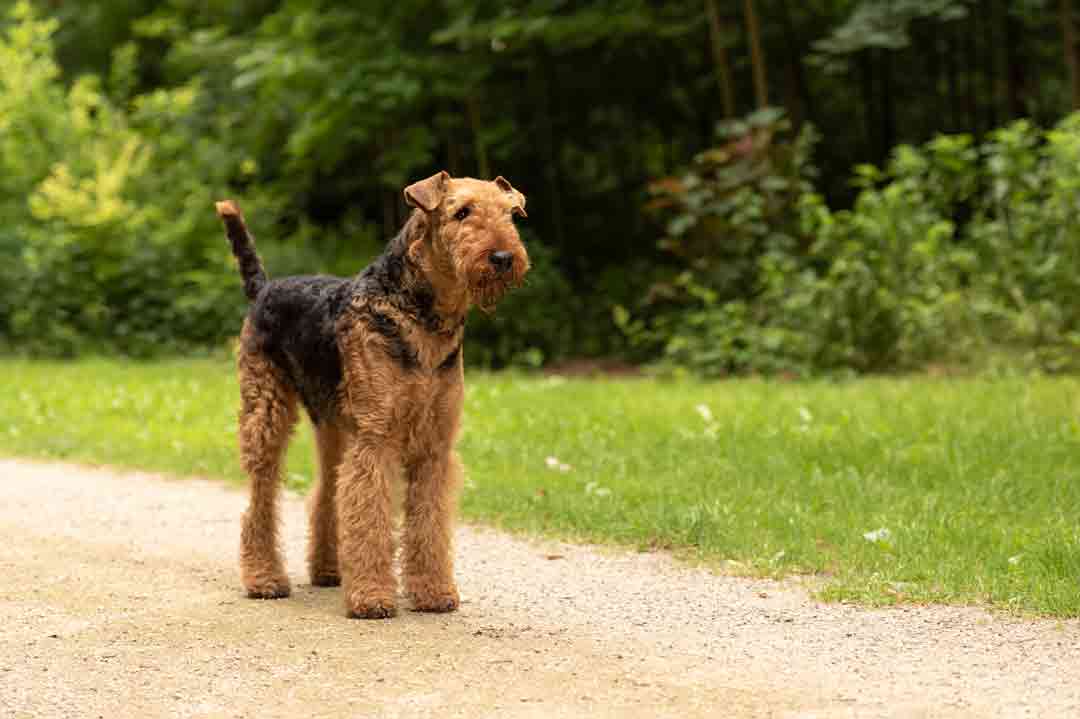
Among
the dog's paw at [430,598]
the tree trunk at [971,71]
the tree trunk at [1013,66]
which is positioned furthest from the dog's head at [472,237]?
the tree trunk at [971,71]

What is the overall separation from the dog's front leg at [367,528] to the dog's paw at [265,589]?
1.78 ft

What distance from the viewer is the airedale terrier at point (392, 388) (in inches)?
190

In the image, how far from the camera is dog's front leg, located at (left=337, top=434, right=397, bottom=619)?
501 cm

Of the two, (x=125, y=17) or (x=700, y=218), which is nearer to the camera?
(x=700, y=218)

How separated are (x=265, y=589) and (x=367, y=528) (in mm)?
726

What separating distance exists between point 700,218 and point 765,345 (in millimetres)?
1702

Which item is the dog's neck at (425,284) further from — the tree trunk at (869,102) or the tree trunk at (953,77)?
the tree trunk at (953,77)

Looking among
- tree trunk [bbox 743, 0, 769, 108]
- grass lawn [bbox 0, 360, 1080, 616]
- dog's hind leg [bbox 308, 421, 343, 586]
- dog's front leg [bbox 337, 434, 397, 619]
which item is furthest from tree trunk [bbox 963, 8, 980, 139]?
dog's front leg [bbox 337, 434, 397, 619]

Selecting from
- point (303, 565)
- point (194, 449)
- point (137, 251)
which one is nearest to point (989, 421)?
point (303, 565)

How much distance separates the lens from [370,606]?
5.01 meters

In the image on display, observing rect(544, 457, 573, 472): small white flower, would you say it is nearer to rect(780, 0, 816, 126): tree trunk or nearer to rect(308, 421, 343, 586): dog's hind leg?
rect(308, 421, 343, 586): dog's hind leg

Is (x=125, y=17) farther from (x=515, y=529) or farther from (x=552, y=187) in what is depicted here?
(x=515, y=529)

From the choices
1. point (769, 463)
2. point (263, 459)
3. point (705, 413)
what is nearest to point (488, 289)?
point (263, 459)

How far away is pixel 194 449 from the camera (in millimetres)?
9602
